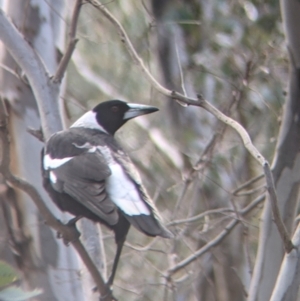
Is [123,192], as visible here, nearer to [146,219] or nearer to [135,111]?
[146,219]

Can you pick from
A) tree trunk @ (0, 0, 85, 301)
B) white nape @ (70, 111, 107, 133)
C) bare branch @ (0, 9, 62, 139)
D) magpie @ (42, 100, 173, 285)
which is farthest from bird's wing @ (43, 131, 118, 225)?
tree trunk @ (0, 0, 85, 301)

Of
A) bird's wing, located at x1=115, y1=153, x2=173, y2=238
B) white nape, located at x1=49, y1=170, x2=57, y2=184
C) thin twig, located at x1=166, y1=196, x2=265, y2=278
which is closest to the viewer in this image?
bird's wing, located at x1=115, y1=153, x2=173, y2=238

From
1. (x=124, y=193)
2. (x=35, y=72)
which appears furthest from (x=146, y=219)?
(x=35, y=72)

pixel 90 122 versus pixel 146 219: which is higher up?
pixel 90 122

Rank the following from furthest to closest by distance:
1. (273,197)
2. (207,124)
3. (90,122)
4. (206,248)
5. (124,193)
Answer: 1. (207,124)
2. (90,122)
3. (206,248)
4. (124,193)
5. (273,197)

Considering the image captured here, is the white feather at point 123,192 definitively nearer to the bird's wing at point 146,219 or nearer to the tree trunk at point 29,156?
the bird's wing at point 146,219

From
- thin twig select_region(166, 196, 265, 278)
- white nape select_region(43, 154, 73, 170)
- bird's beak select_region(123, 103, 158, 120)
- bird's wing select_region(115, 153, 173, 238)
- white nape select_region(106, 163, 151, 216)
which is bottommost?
thin twig select_region(166, 196, 265, 278)

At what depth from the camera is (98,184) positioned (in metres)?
2.70

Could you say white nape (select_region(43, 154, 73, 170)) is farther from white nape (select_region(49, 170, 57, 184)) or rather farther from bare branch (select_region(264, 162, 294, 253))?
bare branch (select_region(264, 162, 294, 253))

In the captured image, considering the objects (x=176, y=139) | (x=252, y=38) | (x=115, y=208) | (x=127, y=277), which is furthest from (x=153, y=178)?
→ (x=115, y=208)

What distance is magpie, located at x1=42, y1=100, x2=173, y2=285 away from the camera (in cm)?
256

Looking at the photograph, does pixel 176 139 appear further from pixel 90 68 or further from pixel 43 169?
pixel 90 68

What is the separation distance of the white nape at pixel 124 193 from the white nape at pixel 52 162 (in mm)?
201

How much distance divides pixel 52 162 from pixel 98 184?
1.12 feet
